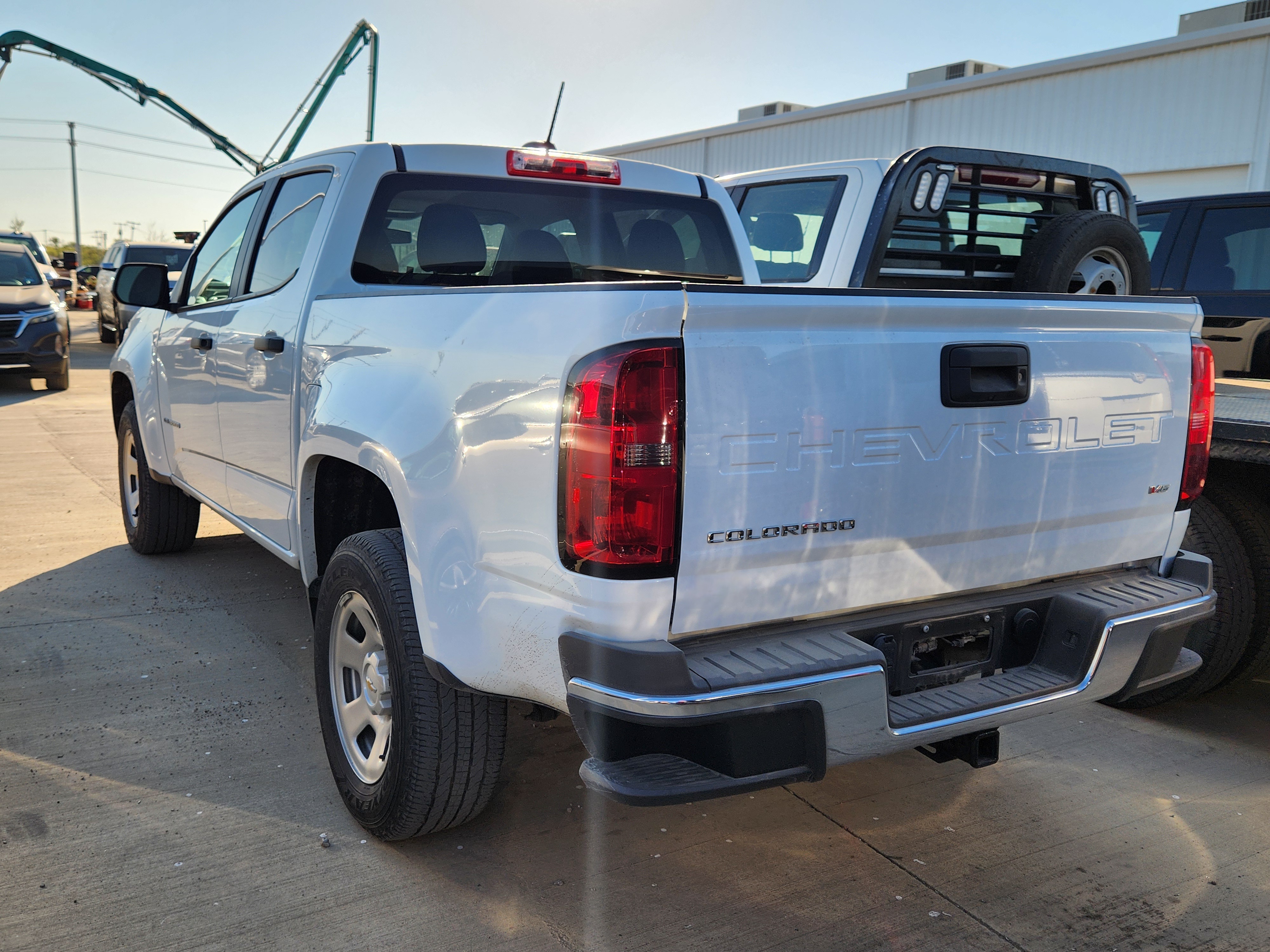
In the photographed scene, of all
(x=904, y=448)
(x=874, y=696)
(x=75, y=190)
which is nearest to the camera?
(x=874, y=696)

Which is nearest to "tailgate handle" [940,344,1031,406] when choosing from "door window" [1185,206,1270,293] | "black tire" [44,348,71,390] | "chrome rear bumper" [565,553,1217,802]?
"chrome rear bumper" [565,553,1217,802]

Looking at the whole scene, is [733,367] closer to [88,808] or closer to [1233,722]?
[88,808]

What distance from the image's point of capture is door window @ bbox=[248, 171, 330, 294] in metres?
3.72

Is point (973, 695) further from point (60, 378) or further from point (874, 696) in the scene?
point (60, 378)

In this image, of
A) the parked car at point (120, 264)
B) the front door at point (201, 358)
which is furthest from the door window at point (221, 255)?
the parked car at point (120, 264)

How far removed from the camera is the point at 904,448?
230 centimetres

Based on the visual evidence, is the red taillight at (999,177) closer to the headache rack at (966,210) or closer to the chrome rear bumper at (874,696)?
the headache rack at (966,210)

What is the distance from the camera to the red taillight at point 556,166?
3.76 meters

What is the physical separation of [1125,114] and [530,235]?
14119 millimetres

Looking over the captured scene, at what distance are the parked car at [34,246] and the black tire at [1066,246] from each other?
14673 mm

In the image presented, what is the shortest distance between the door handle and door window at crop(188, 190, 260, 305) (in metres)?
0.89

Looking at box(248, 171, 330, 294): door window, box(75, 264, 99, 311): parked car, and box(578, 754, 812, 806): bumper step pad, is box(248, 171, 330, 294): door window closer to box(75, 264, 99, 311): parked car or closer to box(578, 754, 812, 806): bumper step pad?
box(578, 754, 812, 806): bumper step pad

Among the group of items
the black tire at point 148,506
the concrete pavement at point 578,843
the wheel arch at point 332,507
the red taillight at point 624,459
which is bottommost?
the concrete pavement at point 578,843

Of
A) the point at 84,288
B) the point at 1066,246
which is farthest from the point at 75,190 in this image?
the point at 1066,246
